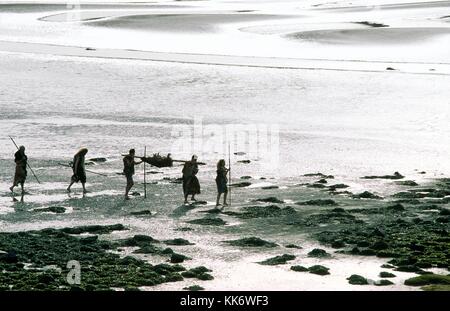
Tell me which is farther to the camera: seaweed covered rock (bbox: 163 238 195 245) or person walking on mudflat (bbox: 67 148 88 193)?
person walking on mudflat (bbox: 67 148 88 193)

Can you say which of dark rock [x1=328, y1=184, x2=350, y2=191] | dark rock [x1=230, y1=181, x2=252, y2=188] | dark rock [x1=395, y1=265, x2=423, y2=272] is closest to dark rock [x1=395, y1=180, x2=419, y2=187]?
dark rock [x1=328, y1=184, x2=350, y2=191]

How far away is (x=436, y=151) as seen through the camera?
41.5m

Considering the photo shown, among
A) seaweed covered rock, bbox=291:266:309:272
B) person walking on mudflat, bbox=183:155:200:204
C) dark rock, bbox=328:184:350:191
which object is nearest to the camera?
seaweed covered rock, bbox=291:266:309:272

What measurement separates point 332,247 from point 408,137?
1903 centimetres

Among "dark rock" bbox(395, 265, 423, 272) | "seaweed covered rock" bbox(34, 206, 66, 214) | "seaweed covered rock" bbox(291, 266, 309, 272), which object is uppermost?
"seaweed covered rock" bbox(34, 206, 66, 214)

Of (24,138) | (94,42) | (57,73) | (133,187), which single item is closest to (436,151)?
(133,187)

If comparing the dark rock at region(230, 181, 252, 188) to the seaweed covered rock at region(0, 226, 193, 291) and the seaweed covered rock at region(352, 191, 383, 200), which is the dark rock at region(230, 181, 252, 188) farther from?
the seaweed covered rock at region(0, 226, 193, 291)

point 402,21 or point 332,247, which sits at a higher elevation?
point 402,21

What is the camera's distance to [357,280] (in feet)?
74.2

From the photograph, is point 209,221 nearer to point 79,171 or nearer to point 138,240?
point 138,240

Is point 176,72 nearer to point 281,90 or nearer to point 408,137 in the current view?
point 281,90

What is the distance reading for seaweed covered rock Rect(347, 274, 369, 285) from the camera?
73.7 ft

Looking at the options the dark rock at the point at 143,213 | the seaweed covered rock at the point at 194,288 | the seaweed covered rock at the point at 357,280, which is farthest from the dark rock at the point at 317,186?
the seaweed covered rock at the point at 194,288

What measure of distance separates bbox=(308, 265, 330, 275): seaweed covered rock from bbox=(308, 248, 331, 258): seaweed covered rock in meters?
1.42
